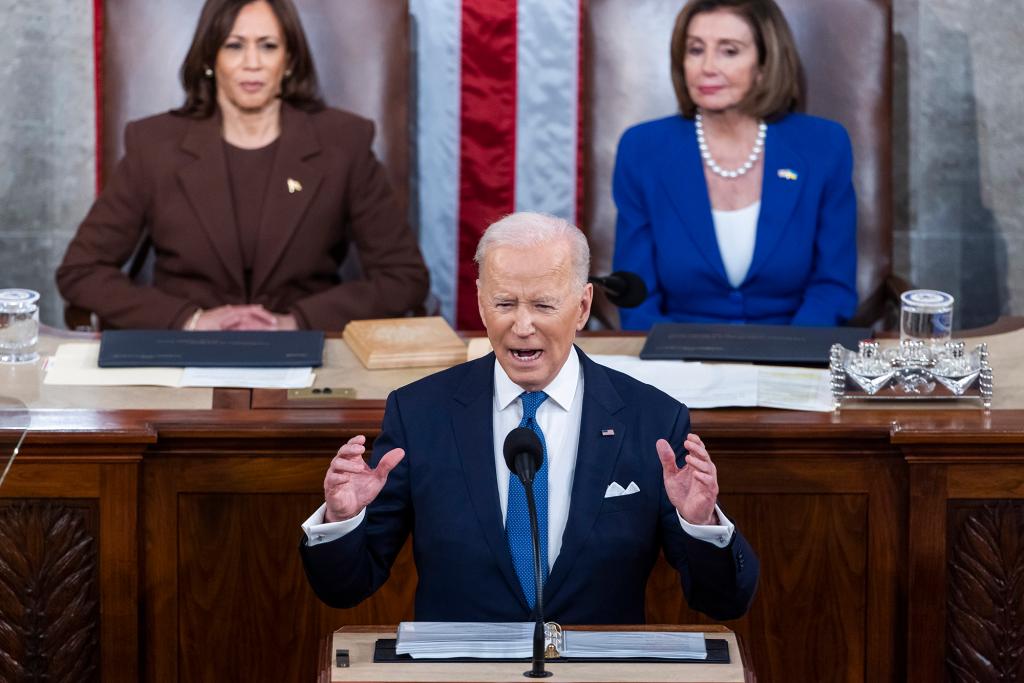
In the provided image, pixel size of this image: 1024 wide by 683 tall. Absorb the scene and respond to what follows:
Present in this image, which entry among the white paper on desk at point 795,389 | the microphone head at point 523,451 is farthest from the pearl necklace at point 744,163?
the microphone head at point 523,451

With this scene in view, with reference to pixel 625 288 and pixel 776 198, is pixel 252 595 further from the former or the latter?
pixel 776 198

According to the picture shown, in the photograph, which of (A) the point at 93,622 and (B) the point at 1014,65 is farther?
(B) the point at 1014,65

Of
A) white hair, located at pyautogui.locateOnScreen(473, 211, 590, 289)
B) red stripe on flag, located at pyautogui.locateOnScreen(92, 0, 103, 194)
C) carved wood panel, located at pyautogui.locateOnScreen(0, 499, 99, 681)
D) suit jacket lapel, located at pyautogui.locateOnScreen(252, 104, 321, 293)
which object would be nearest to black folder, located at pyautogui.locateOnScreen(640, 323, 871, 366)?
white hair, located at pyautogui.locateOnScreen(473, 211, 590, 289)

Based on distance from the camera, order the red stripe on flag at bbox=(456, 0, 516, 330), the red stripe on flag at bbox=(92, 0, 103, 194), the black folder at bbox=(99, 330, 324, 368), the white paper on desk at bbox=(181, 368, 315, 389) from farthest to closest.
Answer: the red stripe on flag at bbox=(456, 0, 516, 330), the red stripe on flag at bbox=(92, 0, 103, 194), the black folder at bbox=(99, 330, 324, 368), the white paper on desk at bbox=(181, 368, 315, 389)

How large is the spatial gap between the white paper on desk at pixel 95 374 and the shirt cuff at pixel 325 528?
95cm

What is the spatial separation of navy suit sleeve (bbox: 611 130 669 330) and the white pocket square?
1.66 m

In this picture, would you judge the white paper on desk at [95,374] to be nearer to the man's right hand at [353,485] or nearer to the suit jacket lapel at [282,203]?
the suit jacket lapel at [282,203]

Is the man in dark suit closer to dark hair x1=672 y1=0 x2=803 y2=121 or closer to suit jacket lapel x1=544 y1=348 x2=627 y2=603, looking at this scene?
suit jacket lapel x1=544 y1=348 x2=627 y2=603

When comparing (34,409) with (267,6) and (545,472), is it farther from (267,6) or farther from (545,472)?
(267,6)

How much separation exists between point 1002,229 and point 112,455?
9.91 feet

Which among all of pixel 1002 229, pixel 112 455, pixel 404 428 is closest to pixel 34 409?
pixel 112 455

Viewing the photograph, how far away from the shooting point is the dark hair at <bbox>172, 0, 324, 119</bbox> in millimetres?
4250

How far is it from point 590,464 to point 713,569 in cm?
26

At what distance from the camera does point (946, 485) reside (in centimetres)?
293
